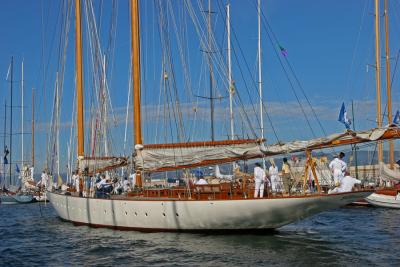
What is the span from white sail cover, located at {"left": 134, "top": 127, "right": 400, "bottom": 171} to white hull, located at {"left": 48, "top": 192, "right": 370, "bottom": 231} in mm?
2043

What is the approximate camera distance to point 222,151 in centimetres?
2333

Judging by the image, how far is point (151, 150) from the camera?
25359 mm

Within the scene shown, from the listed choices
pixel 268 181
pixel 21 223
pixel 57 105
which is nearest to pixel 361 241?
pixel 268 181

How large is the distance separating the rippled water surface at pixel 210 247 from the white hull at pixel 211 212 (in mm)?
491

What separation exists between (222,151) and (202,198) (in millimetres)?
2177

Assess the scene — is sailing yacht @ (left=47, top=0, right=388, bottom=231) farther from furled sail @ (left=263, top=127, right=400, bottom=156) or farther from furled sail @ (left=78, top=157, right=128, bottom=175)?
furled sail @ (left=78, top=157, right=128, bottom=175)

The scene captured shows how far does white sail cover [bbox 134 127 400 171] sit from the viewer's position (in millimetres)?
20344

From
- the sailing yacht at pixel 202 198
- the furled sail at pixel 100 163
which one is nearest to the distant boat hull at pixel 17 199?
the furled sail at pixel 100 163

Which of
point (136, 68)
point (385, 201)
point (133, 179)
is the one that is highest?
point (136, 68)

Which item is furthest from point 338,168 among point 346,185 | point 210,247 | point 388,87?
point 388,87

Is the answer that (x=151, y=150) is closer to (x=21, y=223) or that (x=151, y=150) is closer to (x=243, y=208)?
(x=243, y=208)

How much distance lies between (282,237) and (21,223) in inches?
696

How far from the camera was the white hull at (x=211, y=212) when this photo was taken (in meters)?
21.2

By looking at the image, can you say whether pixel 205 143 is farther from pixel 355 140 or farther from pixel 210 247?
pixel 355 140
